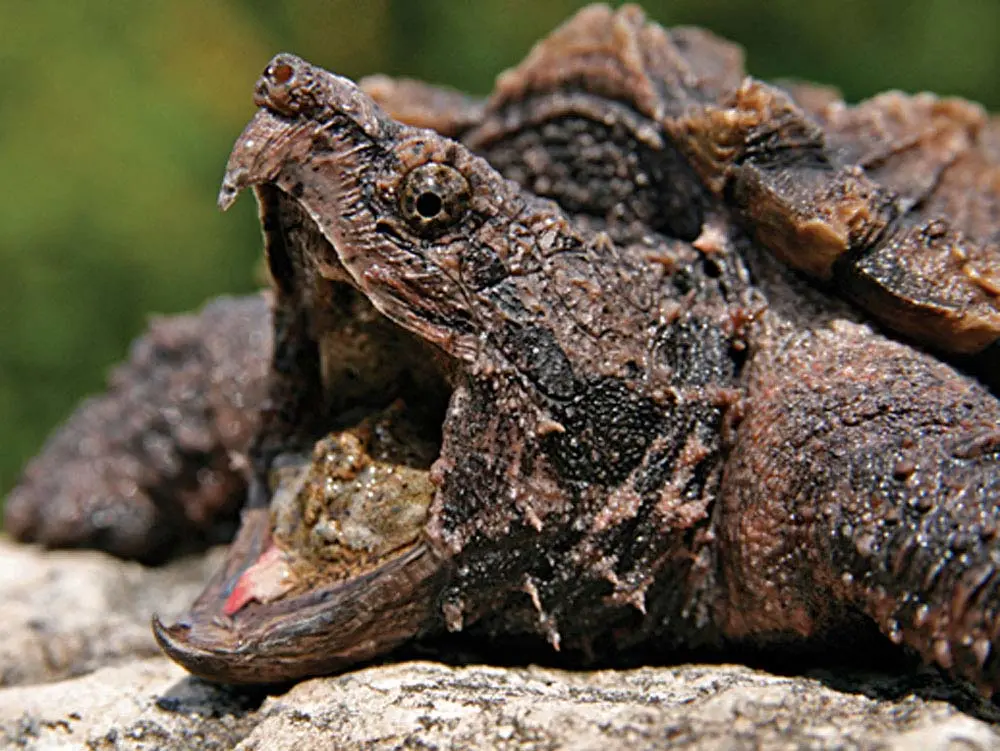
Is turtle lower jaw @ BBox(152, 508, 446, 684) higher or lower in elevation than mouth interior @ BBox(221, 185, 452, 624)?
lower

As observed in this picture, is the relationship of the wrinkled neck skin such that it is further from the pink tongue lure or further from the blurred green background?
the blurred green background

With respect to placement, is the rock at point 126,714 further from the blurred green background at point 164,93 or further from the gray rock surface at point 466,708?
the blurred green background at point 164,93

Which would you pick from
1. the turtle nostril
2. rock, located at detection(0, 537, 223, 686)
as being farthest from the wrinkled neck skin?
rock, located at detection(0, 537, 223, 686)

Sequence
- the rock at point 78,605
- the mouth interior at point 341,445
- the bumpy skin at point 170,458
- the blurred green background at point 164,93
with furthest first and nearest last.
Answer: the blurred green background at point 164,93 < the bumpy skin at point 170,458 < the rock at point 78,605 < the mouth interior at point 341,445

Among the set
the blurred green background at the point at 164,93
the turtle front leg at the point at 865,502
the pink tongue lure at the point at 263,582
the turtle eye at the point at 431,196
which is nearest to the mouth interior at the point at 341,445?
the pink tongue lure at the point at 263,582

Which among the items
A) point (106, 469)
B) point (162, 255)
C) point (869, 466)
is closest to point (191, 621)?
point (869, 466)

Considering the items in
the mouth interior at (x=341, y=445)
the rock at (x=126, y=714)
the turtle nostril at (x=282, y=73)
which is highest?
the turtle nostril at (x=282, y=73)

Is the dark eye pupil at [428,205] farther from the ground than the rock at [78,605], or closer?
farther from the ground
